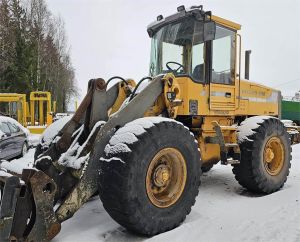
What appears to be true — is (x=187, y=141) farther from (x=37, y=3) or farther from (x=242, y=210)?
(x=37, y=3)

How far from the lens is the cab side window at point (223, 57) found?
5773 millimetres

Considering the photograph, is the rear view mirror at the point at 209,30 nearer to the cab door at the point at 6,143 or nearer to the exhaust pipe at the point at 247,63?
the exhaust pipe at the point at 247,63

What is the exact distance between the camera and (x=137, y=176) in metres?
3.78

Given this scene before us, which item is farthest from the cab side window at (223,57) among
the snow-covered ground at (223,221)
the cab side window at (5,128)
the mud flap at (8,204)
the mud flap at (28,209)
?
the cab side window at (5,128)

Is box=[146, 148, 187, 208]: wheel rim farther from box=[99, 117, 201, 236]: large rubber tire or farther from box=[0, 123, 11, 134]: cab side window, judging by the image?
box=[0, 123, 11, 134]: cab side window

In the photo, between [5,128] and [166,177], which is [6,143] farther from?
[166,177]

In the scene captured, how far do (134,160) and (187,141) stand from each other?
0.86 metres

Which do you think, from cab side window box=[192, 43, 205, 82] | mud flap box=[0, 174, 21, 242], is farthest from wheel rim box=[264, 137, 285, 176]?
mud flap box=[0, 174, 21, 242]

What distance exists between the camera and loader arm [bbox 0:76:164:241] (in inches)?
133

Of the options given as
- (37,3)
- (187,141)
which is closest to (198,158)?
(187,141)

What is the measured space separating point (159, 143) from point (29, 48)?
107 ft

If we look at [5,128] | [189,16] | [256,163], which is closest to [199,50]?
[189,16]

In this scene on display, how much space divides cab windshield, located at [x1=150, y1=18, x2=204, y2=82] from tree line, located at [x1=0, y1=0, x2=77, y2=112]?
2758 centimetres

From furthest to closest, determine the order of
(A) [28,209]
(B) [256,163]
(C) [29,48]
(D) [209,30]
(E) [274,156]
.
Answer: (C) [29,48] → (E) [274,156] → (B) [256,163] → (D) [209,30] → (A) [28,209]
